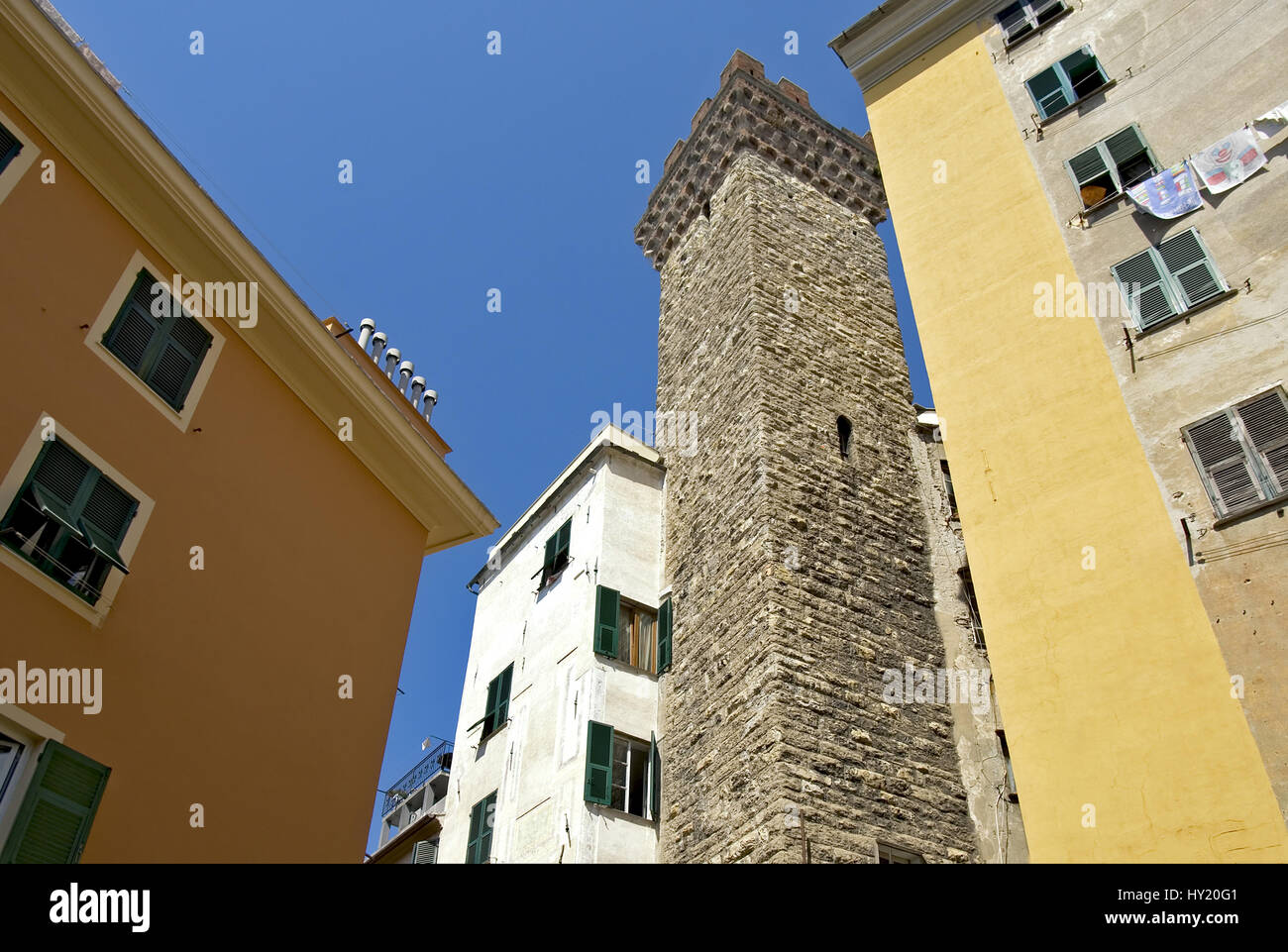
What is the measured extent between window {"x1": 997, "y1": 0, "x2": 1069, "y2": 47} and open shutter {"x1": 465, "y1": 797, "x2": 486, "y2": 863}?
514 inches

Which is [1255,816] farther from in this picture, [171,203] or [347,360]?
[171,203]

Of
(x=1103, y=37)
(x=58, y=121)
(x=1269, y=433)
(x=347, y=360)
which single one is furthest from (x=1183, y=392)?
(x=58, y=121)

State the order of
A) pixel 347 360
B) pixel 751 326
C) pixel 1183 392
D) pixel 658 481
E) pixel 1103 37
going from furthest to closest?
pixel 658 481
pixel 751 326
pixel 1103 37
pixel 347 360
pixel 1183 392

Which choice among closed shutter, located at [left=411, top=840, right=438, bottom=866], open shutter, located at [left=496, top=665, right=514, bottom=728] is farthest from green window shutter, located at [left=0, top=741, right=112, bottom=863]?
closed shutter, located at [left=411, top=840, right=438, bottom=866]

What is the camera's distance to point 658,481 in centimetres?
1802

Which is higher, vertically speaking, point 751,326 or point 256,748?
point 751,326

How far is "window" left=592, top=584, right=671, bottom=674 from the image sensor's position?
15.2 meters

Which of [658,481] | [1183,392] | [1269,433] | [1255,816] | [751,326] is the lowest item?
[1255,816]

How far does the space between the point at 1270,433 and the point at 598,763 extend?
29.6ft

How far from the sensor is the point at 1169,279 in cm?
925

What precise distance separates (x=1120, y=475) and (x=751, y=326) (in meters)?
8.80

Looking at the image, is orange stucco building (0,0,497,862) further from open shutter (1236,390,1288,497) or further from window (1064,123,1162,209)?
open shutter (1236,390,1288,497)

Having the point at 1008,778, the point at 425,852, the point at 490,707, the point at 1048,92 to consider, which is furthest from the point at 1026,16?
the point at 425,852

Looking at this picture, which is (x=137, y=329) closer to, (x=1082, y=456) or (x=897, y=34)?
(x=1082, y=456)
